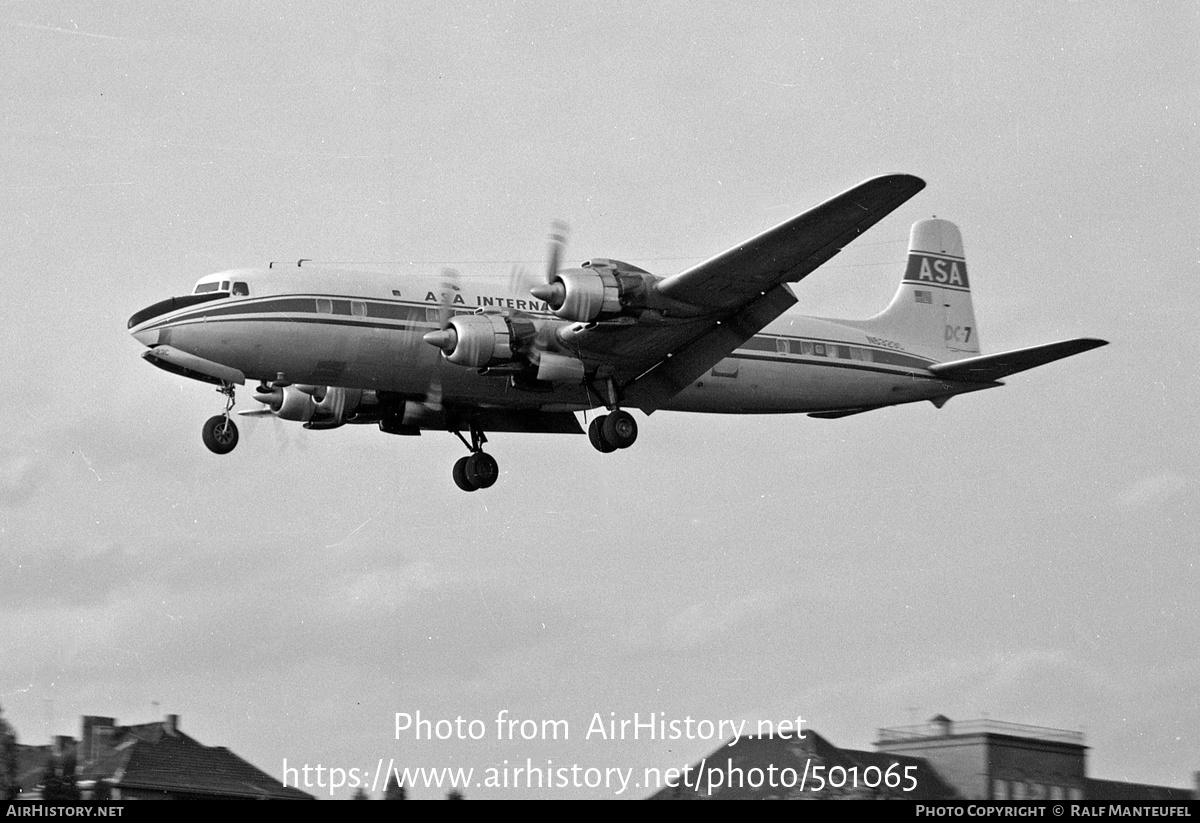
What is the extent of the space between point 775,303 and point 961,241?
11.0m

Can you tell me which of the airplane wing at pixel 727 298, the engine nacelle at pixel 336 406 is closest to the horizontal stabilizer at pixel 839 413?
the airplane wing at pixel 727 298

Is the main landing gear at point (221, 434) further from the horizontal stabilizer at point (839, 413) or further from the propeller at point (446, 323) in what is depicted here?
the horizontal stabilizer at point (839, 413)

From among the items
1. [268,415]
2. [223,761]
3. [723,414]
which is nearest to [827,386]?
[723,414]

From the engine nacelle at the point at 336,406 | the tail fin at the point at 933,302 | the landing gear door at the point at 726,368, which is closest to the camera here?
the landing gear door at the point at 726,368

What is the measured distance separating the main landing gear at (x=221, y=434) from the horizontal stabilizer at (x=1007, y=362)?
14.2 metres

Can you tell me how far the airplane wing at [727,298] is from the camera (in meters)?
23.5

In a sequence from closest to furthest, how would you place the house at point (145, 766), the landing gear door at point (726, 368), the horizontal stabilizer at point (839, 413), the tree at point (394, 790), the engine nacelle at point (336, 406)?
the tree at point (394, 790), the house at point (145, 766), the landing gear door at point (726, 368), the engine nacelle at point (336, 406), the horizontal stabilizer at point (839, 413)

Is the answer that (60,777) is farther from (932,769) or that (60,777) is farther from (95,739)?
(932,769)

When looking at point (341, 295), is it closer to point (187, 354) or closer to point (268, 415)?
point (187, 354)

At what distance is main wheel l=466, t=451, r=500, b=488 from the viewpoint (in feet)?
95.9
